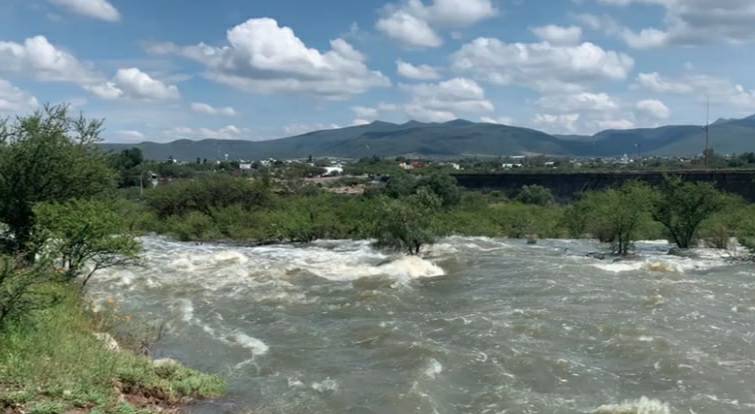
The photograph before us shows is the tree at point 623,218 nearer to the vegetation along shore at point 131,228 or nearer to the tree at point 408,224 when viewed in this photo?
the vegetation along shore at point 131,228

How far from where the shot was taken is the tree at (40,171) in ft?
109

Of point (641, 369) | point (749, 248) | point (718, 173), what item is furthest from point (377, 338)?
point (718, 173)

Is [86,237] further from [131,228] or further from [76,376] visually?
[76,376]

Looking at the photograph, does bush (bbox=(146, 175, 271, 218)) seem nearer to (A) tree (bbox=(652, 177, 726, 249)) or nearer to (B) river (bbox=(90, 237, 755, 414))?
(B) river (bbox=(90, 237, 755, 414))

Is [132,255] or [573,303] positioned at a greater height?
[132,255]

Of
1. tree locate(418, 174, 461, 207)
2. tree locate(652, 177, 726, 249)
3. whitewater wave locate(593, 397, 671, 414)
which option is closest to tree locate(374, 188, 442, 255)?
tree locate(652, 177, 726, 249)

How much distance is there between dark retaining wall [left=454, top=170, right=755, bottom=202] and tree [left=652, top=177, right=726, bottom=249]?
1660 inches

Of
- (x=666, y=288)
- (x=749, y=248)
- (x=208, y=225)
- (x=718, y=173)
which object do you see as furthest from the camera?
(x=718, y=173)

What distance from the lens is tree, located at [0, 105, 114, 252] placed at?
109 feet

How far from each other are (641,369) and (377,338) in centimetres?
808

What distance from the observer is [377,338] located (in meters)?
21.1

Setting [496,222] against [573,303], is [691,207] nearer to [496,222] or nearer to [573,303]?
[496,222]

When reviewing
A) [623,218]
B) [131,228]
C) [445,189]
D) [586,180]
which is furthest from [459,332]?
[586,180]

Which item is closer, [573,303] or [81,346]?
[81,346]
